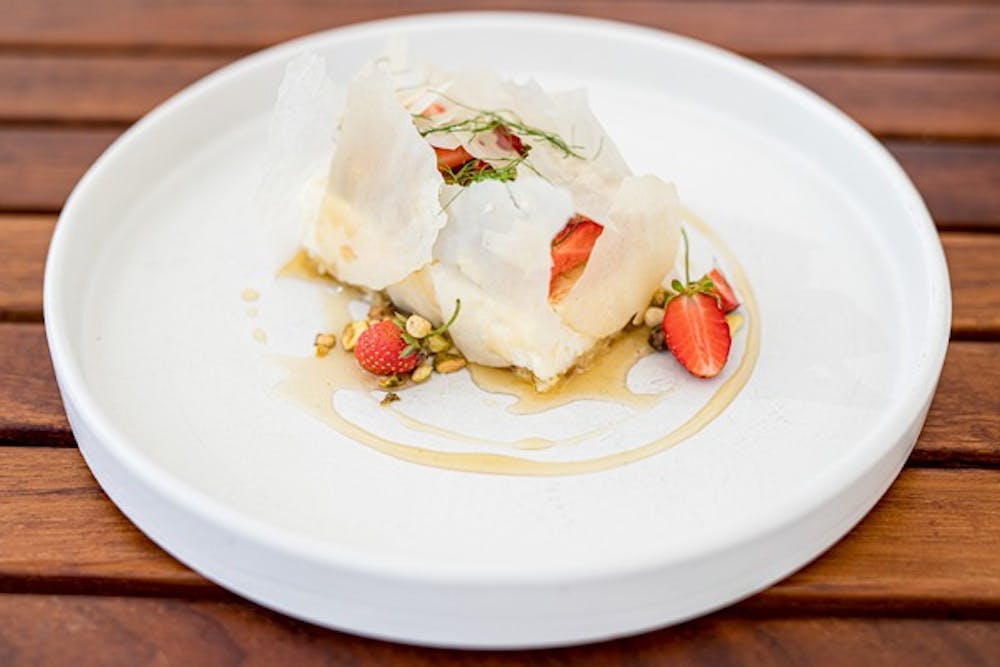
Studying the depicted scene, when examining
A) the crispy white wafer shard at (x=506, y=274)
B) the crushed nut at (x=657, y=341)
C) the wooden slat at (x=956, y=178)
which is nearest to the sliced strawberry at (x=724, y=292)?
the crushed nut at (x=657, y=341)

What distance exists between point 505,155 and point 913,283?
660 millimetres

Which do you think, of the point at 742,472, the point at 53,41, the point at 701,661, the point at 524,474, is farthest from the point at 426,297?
the point at 53,41

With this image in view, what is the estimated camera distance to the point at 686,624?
5.04 feet

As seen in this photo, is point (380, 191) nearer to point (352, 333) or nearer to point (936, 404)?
point (352, 333)

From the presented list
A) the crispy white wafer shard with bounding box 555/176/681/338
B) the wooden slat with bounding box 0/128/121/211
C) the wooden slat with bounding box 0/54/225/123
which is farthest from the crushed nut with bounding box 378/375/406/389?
the wooden slat with bounding box 0/54/225/123

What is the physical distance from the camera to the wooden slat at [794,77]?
2590mm

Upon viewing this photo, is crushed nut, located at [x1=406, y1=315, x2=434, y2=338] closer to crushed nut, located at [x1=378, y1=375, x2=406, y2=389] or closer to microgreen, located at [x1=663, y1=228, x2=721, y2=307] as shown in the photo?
crushed nut, located at [x1=378, y1=375, x2=406, y2=389]

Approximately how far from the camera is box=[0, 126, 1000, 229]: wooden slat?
2357mm

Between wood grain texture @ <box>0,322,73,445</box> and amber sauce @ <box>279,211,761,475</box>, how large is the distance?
1.11ft

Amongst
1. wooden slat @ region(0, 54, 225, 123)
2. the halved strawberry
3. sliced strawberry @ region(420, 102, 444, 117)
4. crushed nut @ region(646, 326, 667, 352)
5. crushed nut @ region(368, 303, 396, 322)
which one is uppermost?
sliced strawberry @ region(420, 102, 444, 117)

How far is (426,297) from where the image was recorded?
78.0 inches

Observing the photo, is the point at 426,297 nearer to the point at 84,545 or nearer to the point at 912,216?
the point at 84,545

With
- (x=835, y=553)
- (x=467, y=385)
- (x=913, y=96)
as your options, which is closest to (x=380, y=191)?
(x=467, y=385)

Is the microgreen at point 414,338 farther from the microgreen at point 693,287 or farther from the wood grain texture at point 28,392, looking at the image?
the wood grain texture at point 28,392
